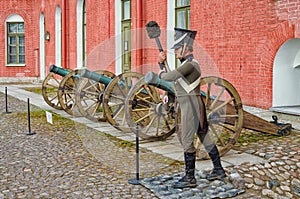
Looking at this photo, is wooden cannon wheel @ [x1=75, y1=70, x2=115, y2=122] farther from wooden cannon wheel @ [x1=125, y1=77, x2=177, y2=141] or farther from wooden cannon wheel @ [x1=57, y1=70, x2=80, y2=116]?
wooden cannon wheel @ [x1=125, y1=77, x2=177, y2=141]

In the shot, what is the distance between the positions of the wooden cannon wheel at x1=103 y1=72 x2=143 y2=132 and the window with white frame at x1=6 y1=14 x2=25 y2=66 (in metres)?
17.9

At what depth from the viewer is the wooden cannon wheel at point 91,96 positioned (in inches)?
365

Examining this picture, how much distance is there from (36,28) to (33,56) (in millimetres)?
1427

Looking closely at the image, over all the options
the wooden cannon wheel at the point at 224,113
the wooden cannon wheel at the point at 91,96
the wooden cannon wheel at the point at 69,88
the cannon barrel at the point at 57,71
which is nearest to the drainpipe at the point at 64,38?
the cannon barrel at the point at 57,71

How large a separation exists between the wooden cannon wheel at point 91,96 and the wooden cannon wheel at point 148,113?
82.7 inches

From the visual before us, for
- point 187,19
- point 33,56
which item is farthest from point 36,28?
point 187,19

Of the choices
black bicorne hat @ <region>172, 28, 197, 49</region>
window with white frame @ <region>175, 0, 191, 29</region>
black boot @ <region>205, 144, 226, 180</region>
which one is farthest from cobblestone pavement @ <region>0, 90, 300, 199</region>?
window with white frame @ <region>175, 0, 191, 29</region>

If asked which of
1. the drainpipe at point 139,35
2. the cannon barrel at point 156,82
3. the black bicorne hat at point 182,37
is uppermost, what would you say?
the drainpipe at point 139,35

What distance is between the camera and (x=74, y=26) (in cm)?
1858

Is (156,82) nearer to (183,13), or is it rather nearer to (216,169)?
(216,169)

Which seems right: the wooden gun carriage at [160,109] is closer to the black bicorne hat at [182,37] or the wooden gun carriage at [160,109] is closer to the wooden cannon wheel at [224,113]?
the wooden cannon wheel at [224,113]

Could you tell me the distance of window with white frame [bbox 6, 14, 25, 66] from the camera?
2447cm

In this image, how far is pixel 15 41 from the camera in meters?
24.7

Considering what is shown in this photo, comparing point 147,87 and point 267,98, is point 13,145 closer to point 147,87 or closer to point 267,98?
point 147,87
